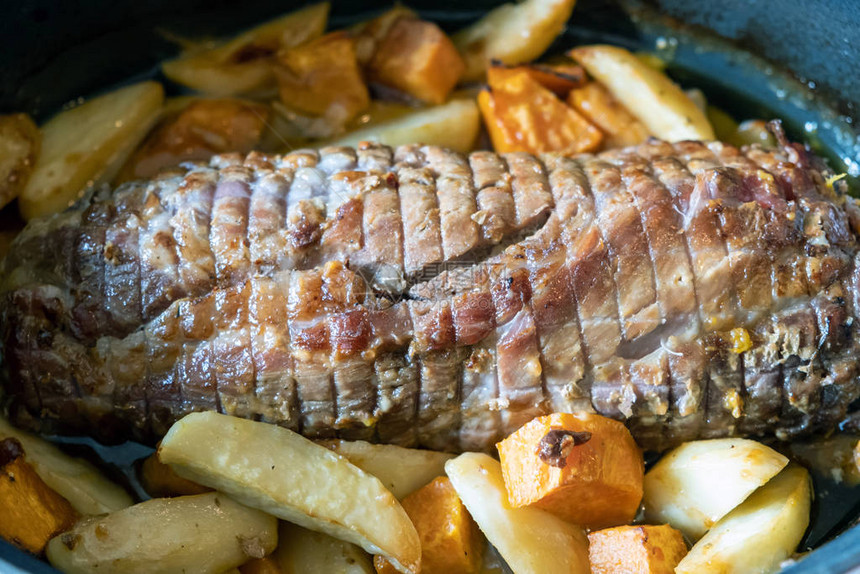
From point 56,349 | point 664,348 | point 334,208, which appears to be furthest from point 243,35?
point 664,348

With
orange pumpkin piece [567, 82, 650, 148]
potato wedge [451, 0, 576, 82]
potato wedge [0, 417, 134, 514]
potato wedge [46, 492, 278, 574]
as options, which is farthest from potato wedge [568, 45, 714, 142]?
potato wedge [0, 417, 134, 514]

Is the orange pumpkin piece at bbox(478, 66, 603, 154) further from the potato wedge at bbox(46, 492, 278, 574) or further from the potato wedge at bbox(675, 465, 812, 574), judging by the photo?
the potato wedge at bbox(46, 492, 278, 574)

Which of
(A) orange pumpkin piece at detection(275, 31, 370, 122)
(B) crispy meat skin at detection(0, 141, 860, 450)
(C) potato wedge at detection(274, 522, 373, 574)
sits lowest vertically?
(C) potato wedge at detection(274, 522, 373, 574)

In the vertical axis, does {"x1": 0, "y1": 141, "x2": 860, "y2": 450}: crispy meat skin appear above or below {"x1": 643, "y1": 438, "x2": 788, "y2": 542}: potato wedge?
above

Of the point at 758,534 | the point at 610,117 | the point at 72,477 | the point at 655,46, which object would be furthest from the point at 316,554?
the point at 655,46

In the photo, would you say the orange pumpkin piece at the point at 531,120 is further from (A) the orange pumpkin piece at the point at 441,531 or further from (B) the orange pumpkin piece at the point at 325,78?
(A) the orange pumpkin piece at the point at 441,531

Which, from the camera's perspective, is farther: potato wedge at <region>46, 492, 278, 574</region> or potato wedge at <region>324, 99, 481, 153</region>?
potato wedge at <region>324, 99, 481, 153</region>

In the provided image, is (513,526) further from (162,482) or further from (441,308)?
(162,482)
